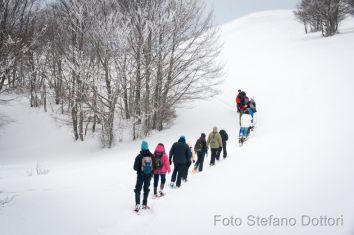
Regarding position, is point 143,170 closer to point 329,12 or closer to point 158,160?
point 158,160

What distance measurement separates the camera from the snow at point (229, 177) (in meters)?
7.49

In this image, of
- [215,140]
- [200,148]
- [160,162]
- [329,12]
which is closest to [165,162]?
[160,162]

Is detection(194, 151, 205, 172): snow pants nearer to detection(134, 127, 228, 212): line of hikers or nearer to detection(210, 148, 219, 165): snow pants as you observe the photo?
detection(134, 127, 228, 212): line of hikers

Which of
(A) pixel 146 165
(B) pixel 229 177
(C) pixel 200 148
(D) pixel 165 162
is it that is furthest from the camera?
(C) pixel 200 148

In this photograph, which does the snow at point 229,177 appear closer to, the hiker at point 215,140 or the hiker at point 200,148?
the hiker at point 200,148

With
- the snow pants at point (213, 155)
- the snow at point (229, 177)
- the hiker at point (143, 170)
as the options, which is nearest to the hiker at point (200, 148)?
the snow at point (229, 177)

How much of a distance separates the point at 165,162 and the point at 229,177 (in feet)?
8.20

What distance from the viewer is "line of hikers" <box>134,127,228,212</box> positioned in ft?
27.5

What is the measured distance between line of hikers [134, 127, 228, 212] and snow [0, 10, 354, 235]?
0.45 m

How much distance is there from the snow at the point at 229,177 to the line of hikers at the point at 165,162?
45 centimetres

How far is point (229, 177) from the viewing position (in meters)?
10.6

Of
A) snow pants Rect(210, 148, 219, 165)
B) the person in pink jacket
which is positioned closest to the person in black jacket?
the person in pink jacket

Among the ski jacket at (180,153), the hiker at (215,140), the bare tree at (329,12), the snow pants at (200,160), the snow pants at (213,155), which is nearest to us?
the ski jacket at (180,153)

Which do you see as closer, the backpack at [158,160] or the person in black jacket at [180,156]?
the backpack at [158,160]
